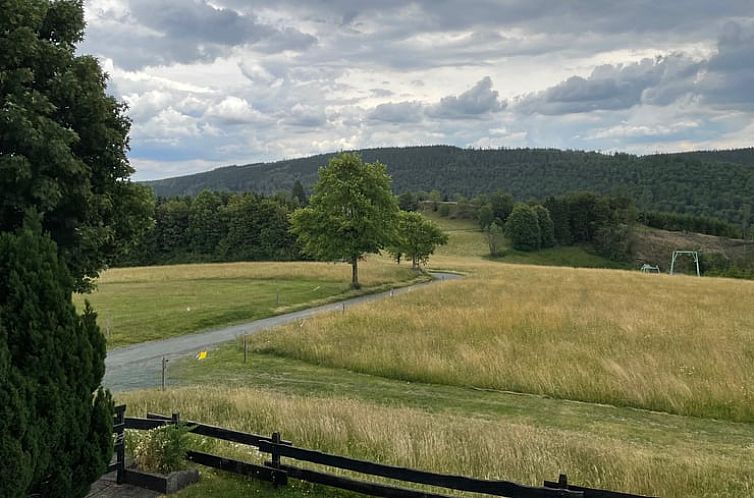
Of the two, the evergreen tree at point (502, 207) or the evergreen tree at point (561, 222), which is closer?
the evergreen tree at point (561, 222)

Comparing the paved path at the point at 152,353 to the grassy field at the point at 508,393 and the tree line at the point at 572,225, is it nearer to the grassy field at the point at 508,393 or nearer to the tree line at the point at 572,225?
the grassy field at the point at 508,393

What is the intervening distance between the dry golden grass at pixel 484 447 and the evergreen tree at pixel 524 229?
126 m

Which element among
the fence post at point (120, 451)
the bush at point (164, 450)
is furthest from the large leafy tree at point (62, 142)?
the bush at point (164, 450)

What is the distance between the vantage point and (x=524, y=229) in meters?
136

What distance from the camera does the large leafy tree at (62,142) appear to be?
9.69m

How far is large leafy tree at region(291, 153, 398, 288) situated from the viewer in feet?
165

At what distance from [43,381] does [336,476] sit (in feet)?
13.9

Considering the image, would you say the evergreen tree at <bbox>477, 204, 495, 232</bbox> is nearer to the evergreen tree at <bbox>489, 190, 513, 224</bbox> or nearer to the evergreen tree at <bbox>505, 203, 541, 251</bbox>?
the evergreen tree at <bbox>489, 190, 513, 224</bbox>

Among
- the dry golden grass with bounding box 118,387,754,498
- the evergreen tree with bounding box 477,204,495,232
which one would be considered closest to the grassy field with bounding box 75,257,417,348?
the dry golden grass with bounding box 118,387,754,498

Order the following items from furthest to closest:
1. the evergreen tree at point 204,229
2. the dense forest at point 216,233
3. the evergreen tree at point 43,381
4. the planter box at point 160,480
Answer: the evergreen tree at point 204,229 < the dense forest at point 216,233 < the planter box at point 160,480 < the evergreen tree at point 43,381

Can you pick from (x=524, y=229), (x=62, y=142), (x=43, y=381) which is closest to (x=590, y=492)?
(x=43, y=381)

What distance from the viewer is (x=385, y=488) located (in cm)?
839

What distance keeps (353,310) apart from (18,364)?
88.7ft

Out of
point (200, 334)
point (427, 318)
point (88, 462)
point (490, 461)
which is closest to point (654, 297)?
point (427, 318)
